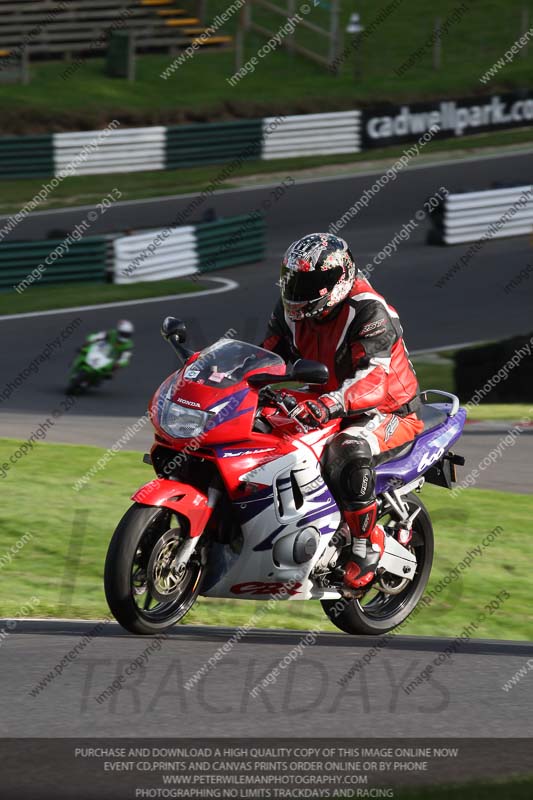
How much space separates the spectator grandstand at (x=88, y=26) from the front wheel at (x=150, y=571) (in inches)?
1169

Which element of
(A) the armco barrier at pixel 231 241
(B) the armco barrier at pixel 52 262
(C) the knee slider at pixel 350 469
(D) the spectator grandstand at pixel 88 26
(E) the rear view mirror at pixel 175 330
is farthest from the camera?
(D) the spectator grandstand at pixel 88 26

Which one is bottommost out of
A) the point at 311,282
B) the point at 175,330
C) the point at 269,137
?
the point at 269,137

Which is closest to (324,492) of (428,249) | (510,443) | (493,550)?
(493,550)

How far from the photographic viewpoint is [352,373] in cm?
674

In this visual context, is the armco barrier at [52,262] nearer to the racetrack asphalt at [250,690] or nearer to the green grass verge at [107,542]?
the green grass verge at [107,542]

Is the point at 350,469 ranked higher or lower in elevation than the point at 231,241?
higher

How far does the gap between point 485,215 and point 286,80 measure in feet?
40.0

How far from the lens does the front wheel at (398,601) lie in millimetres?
7086

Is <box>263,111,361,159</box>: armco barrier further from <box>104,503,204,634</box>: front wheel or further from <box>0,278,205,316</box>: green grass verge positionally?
<box>104,503,204,634</box>: front wheel

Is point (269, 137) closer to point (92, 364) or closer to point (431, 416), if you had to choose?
point (92, 364)

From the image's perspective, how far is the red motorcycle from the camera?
6.11m

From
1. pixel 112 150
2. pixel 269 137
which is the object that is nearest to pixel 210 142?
pixel 269 137

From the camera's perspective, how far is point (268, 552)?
642cm

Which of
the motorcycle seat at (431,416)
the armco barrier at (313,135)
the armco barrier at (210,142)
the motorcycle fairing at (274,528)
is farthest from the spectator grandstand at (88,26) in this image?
the motorcycle fairing at (274,528)
